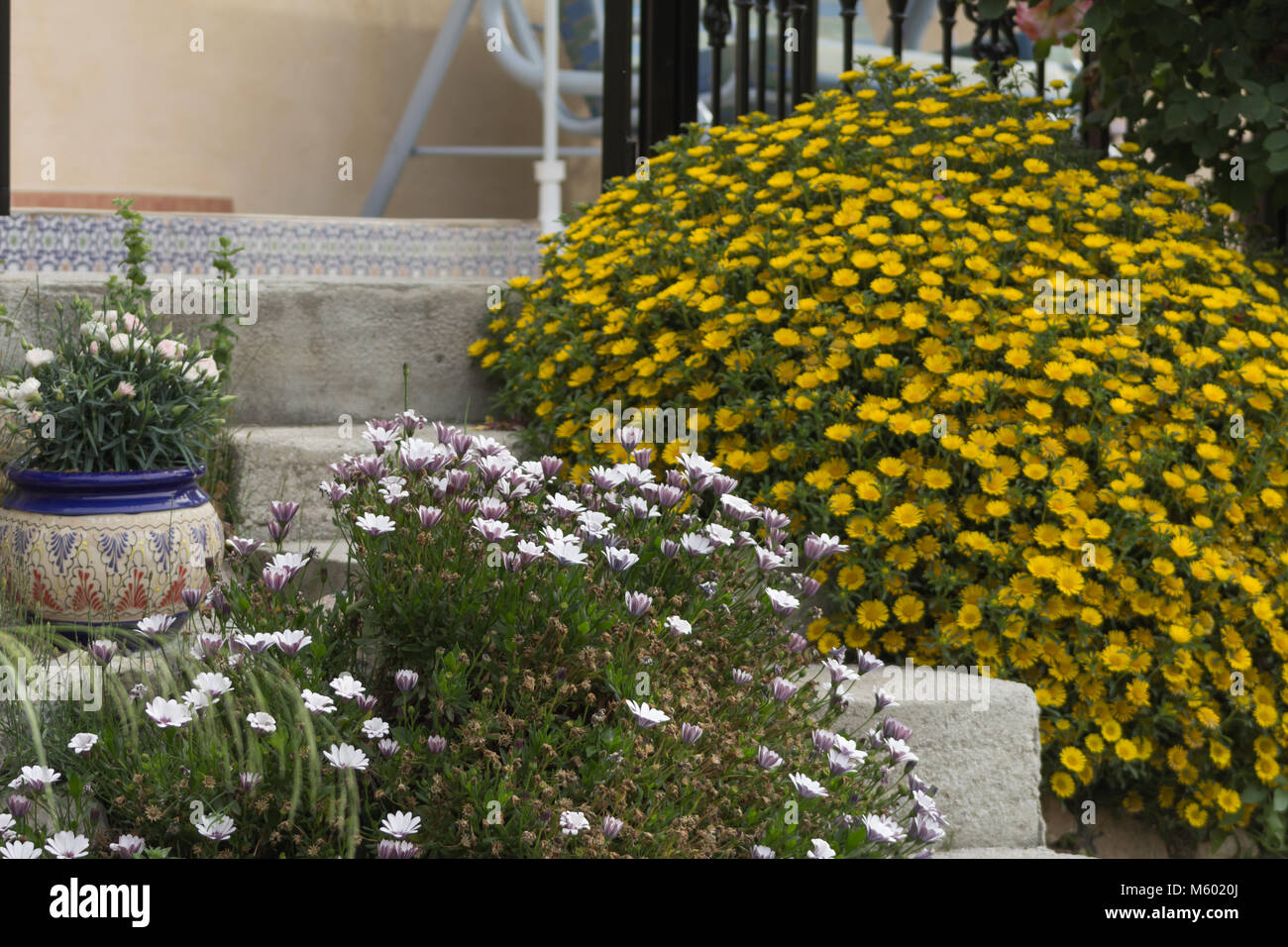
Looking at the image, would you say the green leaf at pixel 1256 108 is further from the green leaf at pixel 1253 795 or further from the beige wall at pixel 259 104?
the beige wall at pixel 259 104

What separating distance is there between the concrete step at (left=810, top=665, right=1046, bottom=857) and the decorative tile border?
2.48m

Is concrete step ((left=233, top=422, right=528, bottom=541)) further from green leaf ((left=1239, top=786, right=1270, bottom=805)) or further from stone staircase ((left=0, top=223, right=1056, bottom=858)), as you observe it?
green leaf ((left=1239, top=786, right=1270, bottom=805))

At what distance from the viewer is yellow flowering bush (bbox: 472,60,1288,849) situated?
2.57 m

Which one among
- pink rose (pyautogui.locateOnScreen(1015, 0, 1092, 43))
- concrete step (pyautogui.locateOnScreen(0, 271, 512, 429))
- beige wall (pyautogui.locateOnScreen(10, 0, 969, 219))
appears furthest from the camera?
beige wall (pyautogui.locateOnScreen(10, 0, 969, 219))

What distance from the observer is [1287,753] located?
9.04 feet

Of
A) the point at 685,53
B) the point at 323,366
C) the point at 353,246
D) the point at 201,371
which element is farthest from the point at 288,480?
the point at 685,53

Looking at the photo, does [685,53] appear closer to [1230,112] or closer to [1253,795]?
[1230,112]

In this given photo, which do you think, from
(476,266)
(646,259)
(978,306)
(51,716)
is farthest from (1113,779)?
(476,266)

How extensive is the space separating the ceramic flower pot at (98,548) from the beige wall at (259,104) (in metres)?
4.04

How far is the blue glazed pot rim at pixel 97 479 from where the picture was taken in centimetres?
238

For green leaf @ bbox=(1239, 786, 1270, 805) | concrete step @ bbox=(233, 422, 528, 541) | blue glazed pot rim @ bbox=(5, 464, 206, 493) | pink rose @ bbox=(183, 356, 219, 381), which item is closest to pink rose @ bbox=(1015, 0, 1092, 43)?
green leaf @ bbox=(1239, 786, 1270, 805)

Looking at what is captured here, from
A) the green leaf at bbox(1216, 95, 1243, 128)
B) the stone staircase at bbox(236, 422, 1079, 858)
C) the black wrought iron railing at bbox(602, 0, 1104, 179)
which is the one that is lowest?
the stone staircase at bbox(236, 422, 1079, 858)

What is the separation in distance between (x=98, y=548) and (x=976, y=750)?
5.68 ft

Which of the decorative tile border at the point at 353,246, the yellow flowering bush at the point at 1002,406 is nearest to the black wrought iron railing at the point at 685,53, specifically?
the decorative tile border at the point at 353,246
